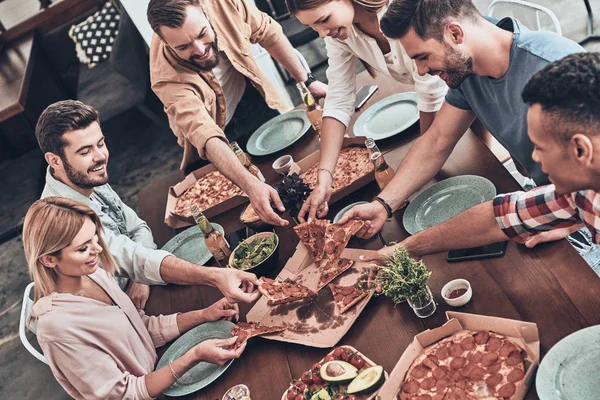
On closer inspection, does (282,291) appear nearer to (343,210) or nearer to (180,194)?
(343,210)

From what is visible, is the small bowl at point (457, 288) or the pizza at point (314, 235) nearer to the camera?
the small bowl at point (457, 288)

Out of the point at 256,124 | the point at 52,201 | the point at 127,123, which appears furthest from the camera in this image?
the point at 127,123

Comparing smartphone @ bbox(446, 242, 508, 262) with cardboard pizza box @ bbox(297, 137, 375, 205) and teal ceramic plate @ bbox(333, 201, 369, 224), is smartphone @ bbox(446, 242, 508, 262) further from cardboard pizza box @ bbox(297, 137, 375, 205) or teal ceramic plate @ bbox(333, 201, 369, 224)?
cardboard pizza box @ bbox(297, 137, 375, 205)

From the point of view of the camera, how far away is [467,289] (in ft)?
5.60

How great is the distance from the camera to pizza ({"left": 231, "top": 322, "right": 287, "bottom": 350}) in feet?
6.24

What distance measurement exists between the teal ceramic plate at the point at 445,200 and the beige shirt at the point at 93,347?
1040mm

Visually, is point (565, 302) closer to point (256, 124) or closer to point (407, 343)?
point (407, 343)

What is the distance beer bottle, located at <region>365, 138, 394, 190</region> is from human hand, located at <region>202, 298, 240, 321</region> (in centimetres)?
72

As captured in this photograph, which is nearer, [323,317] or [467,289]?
[467,289]

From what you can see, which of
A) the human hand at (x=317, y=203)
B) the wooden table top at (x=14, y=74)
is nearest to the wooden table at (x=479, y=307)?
the human hand at (x=317, y=203)

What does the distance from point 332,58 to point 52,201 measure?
1370 millimetres

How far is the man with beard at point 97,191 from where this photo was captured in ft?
7.81

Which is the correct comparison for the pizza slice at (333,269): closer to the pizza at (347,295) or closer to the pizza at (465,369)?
the pizza at (347,295)

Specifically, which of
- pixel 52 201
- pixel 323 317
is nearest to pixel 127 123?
pixel 52 201
